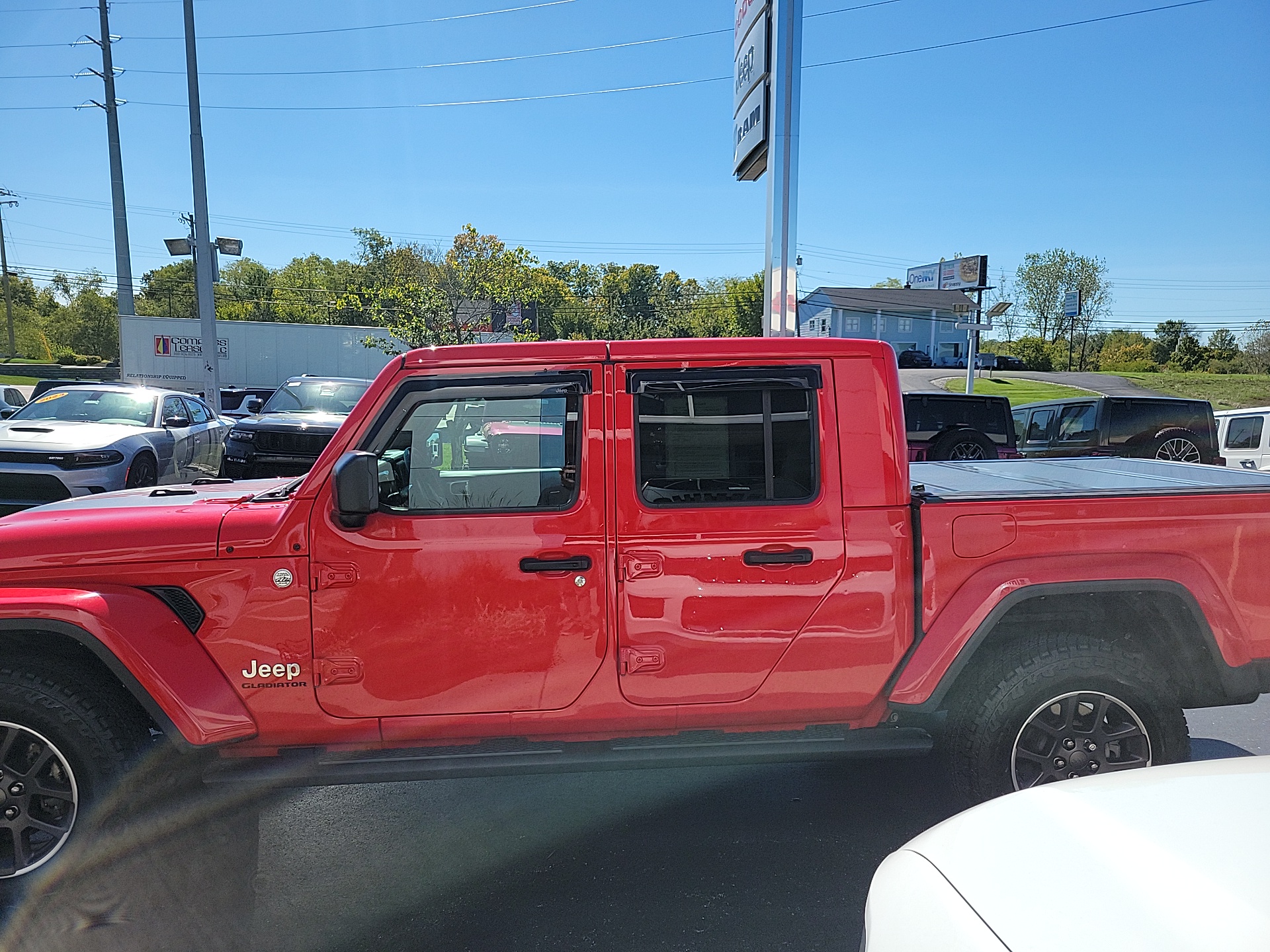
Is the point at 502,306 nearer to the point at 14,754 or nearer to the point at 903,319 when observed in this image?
the point at 14,754

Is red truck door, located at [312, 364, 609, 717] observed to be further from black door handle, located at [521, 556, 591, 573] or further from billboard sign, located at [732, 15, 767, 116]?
billboard sign, located at [732, 15, 767, 116]

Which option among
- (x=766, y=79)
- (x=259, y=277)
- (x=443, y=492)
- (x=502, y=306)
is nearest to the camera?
(x=443, y=492)

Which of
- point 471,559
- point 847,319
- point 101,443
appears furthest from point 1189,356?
point 471,559

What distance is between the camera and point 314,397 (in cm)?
1167

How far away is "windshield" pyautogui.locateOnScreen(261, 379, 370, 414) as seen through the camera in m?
11.5

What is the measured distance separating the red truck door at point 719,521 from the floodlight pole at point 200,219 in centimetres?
1568

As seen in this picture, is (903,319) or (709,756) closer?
(709,756)

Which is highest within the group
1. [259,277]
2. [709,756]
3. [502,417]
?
[259,277]

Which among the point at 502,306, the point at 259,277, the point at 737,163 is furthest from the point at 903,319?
the point at 259,277

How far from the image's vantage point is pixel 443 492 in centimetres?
300

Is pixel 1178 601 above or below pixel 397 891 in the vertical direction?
above

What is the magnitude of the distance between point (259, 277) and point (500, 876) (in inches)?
4219

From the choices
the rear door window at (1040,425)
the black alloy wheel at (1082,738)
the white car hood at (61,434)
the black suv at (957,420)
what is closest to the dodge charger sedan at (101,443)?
the white car hood at (61,434)

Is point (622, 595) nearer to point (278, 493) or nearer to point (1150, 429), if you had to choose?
point (278, 493)
